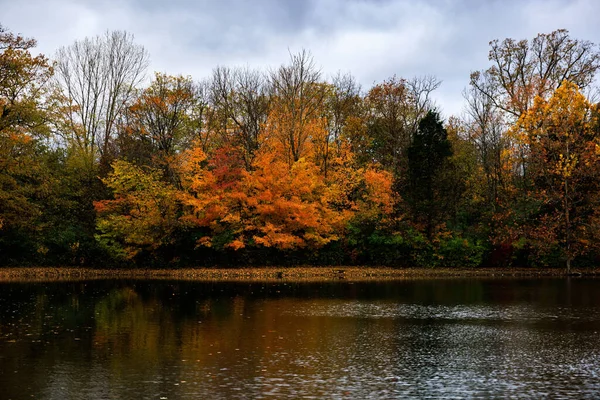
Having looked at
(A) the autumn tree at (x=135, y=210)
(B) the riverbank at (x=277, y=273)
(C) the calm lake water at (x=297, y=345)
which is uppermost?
(A) the autumn tree at (x=135, y=210)

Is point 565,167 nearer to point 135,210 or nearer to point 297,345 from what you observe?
point 135,210

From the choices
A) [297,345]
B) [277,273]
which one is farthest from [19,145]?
[297,345]

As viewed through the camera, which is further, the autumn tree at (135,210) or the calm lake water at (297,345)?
the autumn tree at (135,210)

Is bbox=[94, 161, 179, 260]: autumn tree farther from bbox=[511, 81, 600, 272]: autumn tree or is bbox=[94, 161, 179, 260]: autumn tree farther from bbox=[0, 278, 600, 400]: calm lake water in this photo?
bbox=[511, 81, 600, 272]: autumn tree

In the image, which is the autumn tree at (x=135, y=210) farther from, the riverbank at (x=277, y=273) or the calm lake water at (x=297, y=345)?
the calm lake water at (x=297, y=345)

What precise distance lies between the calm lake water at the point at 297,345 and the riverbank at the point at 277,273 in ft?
40.4

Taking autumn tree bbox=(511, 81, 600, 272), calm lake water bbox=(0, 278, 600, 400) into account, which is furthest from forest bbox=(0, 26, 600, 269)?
calm lake water bbox=(0, 278, 600, 400)

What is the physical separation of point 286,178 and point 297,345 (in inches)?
1097

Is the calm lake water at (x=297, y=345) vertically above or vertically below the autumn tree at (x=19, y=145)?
below

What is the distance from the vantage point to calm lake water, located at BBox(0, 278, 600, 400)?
1251cm

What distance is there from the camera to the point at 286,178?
4459cm

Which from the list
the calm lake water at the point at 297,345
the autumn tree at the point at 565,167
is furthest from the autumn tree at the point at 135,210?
the autumn tree at the point at 565,167

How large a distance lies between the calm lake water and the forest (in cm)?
1420

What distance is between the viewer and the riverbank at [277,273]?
1721 inches
